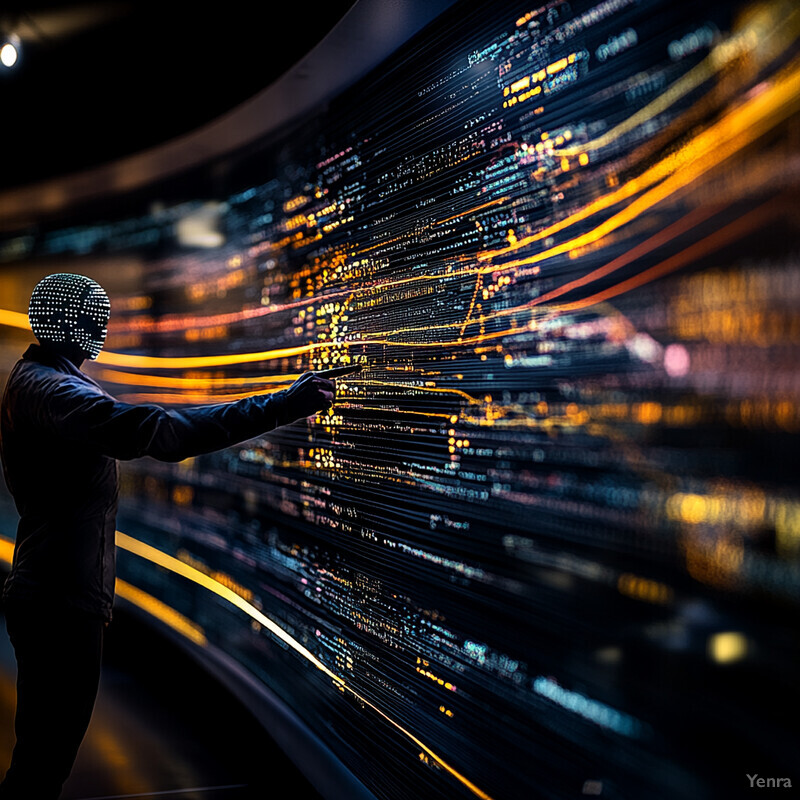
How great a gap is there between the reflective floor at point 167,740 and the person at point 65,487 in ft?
1.65

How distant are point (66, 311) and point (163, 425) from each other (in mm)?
500

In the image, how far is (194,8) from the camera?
2.26m

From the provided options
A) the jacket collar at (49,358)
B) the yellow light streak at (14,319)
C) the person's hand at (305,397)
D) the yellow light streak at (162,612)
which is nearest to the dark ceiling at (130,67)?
the yellow light streak at (14,319)

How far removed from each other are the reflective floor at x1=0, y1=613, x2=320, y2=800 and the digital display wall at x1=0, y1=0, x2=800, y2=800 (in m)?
0.29

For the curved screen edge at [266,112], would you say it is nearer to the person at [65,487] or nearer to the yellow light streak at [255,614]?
the person at [65,487]

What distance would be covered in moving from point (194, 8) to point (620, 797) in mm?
2367

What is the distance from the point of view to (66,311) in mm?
1776

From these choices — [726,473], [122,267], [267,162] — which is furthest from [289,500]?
[122,267]

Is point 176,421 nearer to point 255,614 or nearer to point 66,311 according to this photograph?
point 66,311

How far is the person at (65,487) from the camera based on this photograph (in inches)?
60.6

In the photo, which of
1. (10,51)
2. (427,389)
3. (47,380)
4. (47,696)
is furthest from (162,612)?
(10,51)

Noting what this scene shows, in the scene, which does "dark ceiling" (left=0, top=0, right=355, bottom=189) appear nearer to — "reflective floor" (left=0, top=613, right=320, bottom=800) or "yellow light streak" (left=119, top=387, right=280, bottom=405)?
"yellow light streak" (left=119, top=387, right=280, bottom=405)

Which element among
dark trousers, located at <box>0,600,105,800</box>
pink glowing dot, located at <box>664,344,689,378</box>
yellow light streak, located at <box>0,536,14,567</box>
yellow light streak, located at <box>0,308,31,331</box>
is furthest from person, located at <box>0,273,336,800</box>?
yellow light streak, located at <box>0,536,14,567</box>

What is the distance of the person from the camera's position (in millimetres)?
1538
